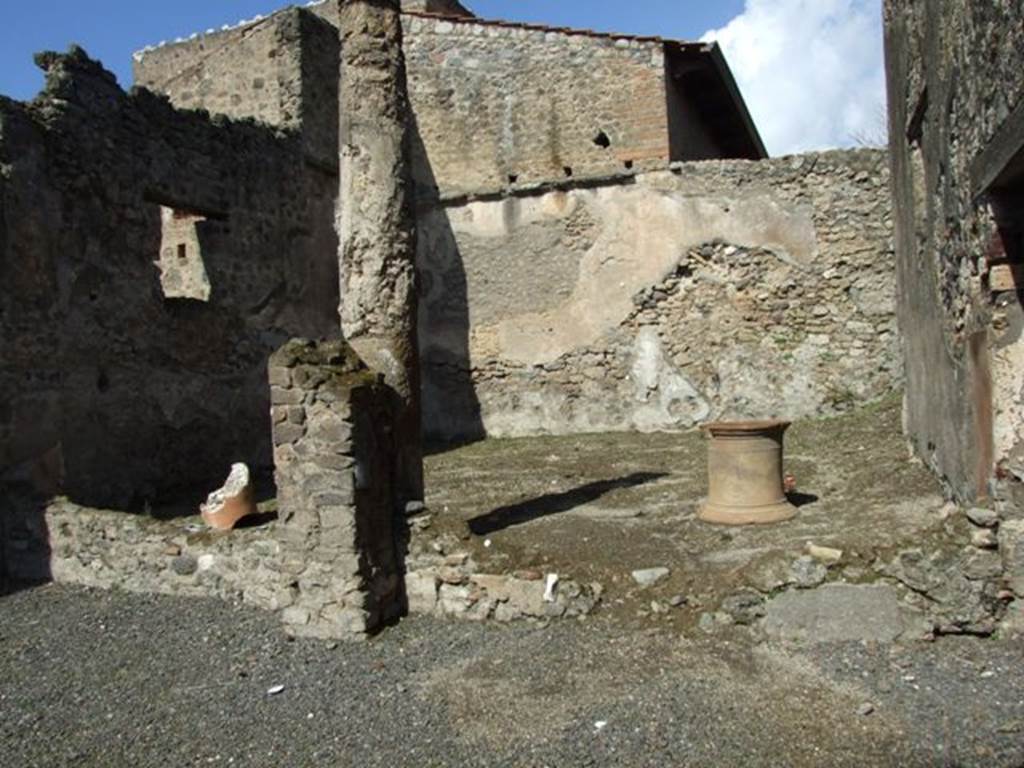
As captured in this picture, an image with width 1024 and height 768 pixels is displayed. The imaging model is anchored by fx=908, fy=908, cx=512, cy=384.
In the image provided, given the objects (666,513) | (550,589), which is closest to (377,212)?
(550,589)

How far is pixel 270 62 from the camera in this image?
12758 mm

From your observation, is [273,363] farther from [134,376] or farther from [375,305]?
[134,376]

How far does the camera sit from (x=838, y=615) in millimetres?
4605

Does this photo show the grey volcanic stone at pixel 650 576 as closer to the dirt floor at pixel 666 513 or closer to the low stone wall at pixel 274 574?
the dirt floor at pixel 666 513

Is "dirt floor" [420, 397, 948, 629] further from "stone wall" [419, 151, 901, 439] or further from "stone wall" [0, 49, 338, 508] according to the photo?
"stone wall" [0, 49, 338, 508]

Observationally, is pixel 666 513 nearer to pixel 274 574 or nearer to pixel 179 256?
pixel 274 574

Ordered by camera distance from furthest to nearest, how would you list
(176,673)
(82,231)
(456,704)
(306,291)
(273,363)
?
(306,291)
(82,231)
(273,363)
(176,673)
(456,704)

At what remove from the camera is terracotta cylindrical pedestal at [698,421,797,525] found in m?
6.55

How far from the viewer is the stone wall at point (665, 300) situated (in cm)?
1150

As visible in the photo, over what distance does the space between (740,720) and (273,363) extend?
335cm

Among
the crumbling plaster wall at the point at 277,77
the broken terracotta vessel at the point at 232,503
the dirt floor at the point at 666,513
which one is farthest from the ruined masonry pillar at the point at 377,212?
the crumbling plaster wall at the point at 277,77

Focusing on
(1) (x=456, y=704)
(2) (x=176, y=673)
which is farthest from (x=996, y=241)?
(2) (x=176, y=673)

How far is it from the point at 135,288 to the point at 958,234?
7.59m

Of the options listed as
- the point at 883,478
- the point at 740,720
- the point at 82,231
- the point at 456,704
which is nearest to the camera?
the point at 740,720
